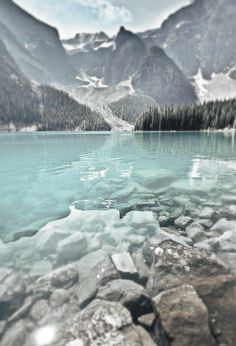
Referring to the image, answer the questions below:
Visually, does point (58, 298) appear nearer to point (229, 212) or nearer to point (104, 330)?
point (104, 330)

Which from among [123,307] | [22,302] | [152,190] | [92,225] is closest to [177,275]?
[123,307]

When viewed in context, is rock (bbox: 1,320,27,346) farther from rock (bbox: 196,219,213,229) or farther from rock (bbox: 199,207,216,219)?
rock (bbox: 199,207,216,219)

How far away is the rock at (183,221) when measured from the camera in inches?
524

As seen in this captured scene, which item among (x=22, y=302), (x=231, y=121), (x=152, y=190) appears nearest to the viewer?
(x=22, y=302)

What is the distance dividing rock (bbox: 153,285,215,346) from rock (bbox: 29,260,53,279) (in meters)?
4.82

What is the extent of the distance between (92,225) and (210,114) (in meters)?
165

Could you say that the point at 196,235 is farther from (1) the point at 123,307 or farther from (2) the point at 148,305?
(1) the point at 123,307

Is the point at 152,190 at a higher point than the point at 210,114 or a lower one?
lower

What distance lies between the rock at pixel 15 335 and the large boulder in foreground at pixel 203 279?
3993 millimetres

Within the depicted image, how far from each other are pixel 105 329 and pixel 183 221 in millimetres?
8639

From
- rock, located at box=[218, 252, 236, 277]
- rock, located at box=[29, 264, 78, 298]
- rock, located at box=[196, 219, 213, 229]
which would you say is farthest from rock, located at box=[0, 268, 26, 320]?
rock, located at box=[196, 219, 213, 229]

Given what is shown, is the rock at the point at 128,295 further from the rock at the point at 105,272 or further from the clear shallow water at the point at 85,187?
the clear shallow water at the point at 85,187

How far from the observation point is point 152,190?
21.5 meters

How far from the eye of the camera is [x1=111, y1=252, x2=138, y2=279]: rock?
29.8ft
